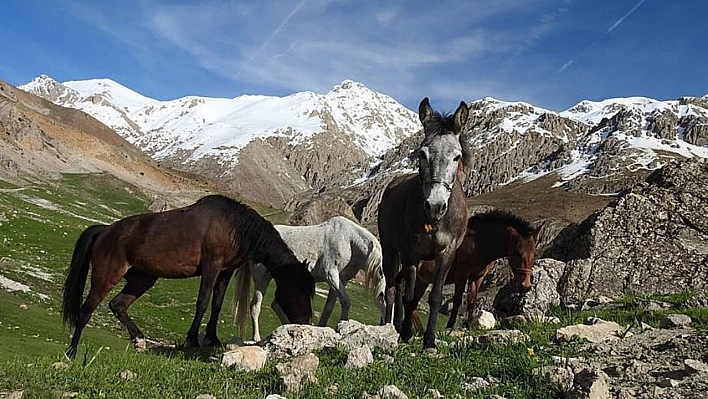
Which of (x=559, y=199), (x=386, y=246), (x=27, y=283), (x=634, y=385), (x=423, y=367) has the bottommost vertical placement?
(x=27, y=283)

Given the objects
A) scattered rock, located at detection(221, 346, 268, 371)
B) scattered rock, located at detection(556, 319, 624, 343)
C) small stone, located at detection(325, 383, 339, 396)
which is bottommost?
scattered rock, located at detection(221, 346, 268, 371)

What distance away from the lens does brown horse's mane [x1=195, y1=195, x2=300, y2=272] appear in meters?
11.2

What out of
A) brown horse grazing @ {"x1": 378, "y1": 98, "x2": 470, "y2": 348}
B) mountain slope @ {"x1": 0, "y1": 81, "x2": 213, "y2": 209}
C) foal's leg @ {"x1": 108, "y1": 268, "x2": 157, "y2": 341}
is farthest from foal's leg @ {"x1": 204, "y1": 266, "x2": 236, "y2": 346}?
mountain slope @ {"x1": 0, "y1": 81, "x2": 213, "y2": 209}

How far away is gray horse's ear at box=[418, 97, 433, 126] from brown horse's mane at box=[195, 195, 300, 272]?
4.14m

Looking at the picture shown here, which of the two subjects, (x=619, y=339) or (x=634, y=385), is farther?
(x=619, y=339)

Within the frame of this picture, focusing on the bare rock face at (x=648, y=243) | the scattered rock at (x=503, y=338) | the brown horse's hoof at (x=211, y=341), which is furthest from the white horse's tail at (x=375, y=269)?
the scattered rock at (x=503, y=338)

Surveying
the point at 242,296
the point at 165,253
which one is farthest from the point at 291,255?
the point at 242,296

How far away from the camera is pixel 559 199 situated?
597 feet

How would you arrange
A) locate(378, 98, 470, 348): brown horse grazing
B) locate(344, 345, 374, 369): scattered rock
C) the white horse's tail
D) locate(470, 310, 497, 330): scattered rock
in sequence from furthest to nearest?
the white horse's tail, locate(470, 310, 497, 330): scattered rock, locate(378, 98, 470, 348): brown horse grazing, locate(344, 345, 374, 369): scattered rock

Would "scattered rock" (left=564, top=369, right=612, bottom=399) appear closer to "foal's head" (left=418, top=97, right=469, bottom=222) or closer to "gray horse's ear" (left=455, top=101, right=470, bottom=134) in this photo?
"foal's head" (left=418, top=97, right=469, bottom=222)

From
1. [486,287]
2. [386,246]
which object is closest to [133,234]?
[386,246]

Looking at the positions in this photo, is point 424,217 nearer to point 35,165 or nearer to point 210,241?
point 210,241

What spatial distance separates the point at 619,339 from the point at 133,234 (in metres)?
7.88

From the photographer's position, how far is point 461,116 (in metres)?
8.72
